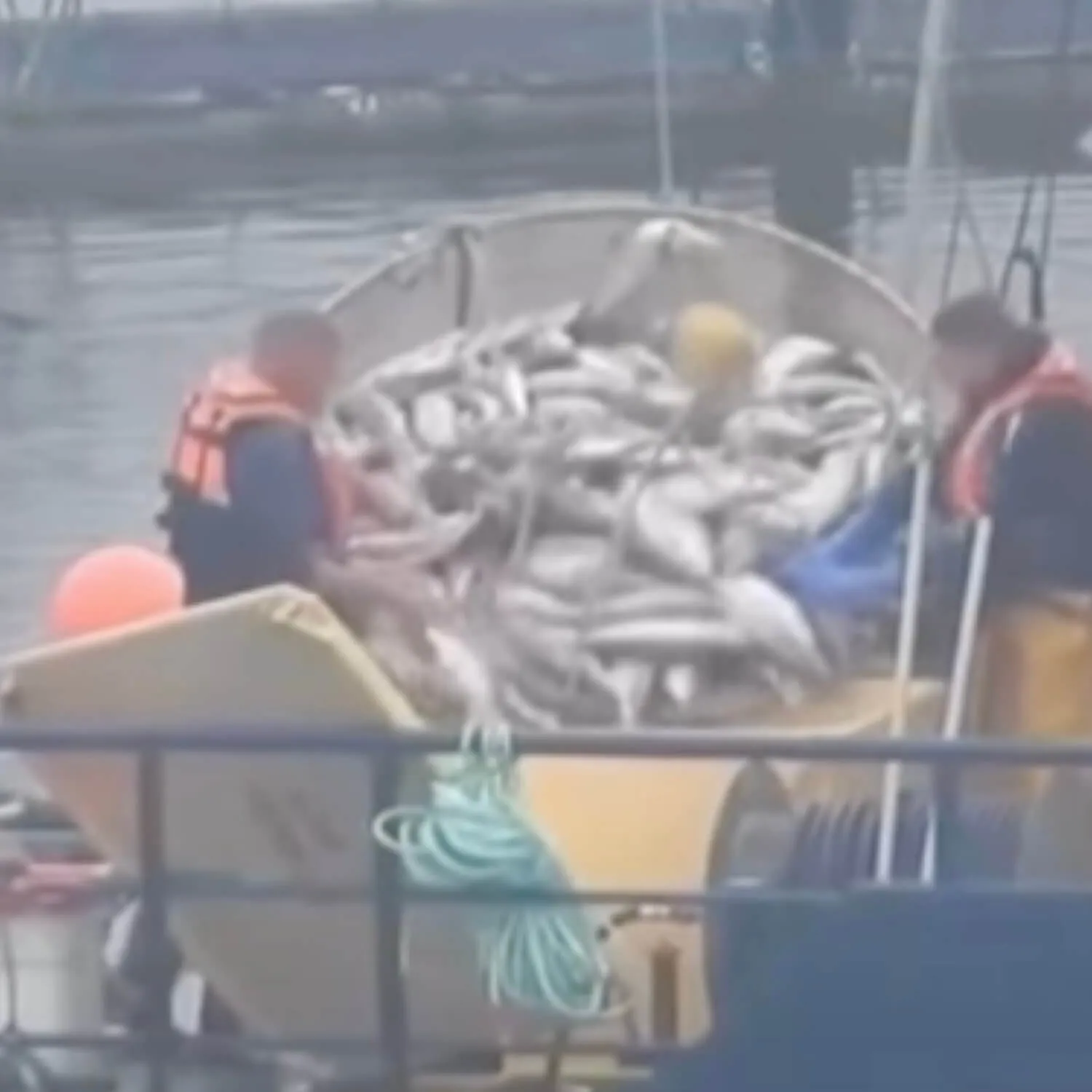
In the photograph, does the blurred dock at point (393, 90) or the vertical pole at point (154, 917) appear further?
the blurred dock at point (393, 90)

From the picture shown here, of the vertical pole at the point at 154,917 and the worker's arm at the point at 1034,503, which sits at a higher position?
the worker's arm at the point at 1034,503

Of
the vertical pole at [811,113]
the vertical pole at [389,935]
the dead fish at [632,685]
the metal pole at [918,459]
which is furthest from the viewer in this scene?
the vertical pole at [811,113]

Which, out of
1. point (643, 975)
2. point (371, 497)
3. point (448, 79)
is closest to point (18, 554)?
point (371, 497)

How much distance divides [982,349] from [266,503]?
45.3 inches

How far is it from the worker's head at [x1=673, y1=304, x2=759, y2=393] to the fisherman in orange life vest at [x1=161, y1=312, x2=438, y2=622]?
0.60 m

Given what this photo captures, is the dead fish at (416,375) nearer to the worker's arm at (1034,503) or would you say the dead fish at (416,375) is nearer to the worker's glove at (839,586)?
the worker's glove at (839,586)

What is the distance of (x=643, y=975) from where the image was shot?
625cm

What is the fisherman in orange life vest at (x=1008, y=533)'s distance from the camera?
6793 mm

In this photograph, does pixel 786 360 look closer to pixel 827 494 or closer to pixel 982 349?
pixel 827 494

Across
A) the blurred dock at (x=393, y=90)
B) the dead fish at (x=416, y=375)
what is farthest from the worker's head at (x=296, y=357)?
the blurred dock at (x=393, y=90)

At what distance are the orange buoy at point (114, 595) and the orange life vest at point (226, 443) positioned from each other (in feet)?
0.48

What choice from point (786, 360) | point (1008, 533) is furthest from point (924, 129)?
point (1008, 533)

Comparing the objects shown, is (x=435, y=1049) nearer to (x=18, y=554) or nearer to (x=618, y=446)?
(x=618, y=446)

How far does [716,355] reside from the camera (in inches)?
301
